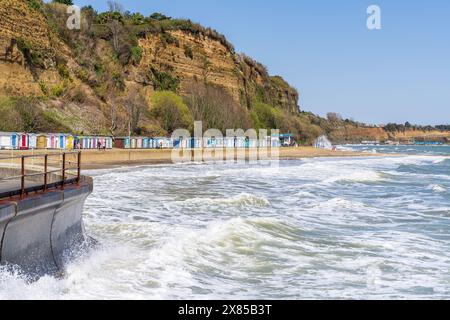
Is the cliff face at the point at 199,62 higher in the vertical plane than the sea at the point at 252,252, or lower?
higher

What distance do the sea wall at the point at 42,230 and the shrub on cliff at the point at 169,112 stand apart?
63870 mm

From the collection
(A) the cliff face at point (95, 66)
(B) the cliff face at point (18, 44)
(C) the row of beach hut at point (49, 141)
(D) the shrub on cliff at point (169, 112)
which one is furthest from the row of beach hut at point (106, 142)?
(B) the cliff face at point (18, 44)

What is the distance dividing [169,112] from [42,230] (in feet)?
220

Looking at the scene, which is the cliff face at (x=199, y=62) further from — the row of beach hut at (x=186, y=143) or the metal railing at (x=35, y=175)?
the metal railing at (x=35, y=175)

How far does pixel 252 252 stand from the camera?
11.4m

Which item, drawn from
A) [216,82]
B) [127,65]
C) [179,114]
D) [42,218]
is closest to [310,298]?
[42,218]

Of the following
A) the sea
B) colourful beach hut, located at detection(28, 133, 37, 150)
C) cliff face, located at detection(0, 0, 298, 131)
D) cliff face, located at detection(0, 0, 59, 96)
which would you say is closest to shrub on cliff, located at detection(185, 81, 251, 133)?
cliff face, located at detection(0, 0, 298, 131)

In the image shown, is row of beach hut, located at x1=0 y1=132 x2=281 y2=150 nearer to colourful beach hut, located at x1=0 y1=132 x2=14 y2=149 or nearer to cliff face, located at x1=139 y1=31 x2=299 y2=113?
colourful beach hut, located at x1=0 y1=132 x2=14 y2=149

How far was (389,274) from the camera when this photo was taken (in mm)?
9922

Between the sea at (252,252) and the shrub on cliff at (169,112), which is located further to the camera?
the shrub on cliff at (169,112)

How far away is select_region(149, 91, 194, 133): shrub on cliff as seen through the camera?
74.0 m

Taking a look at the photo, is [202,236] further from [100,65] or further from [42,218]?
[100,65]

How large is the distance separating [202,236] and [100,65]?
64649mm

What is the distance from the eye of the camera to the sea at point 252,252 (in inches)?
335
